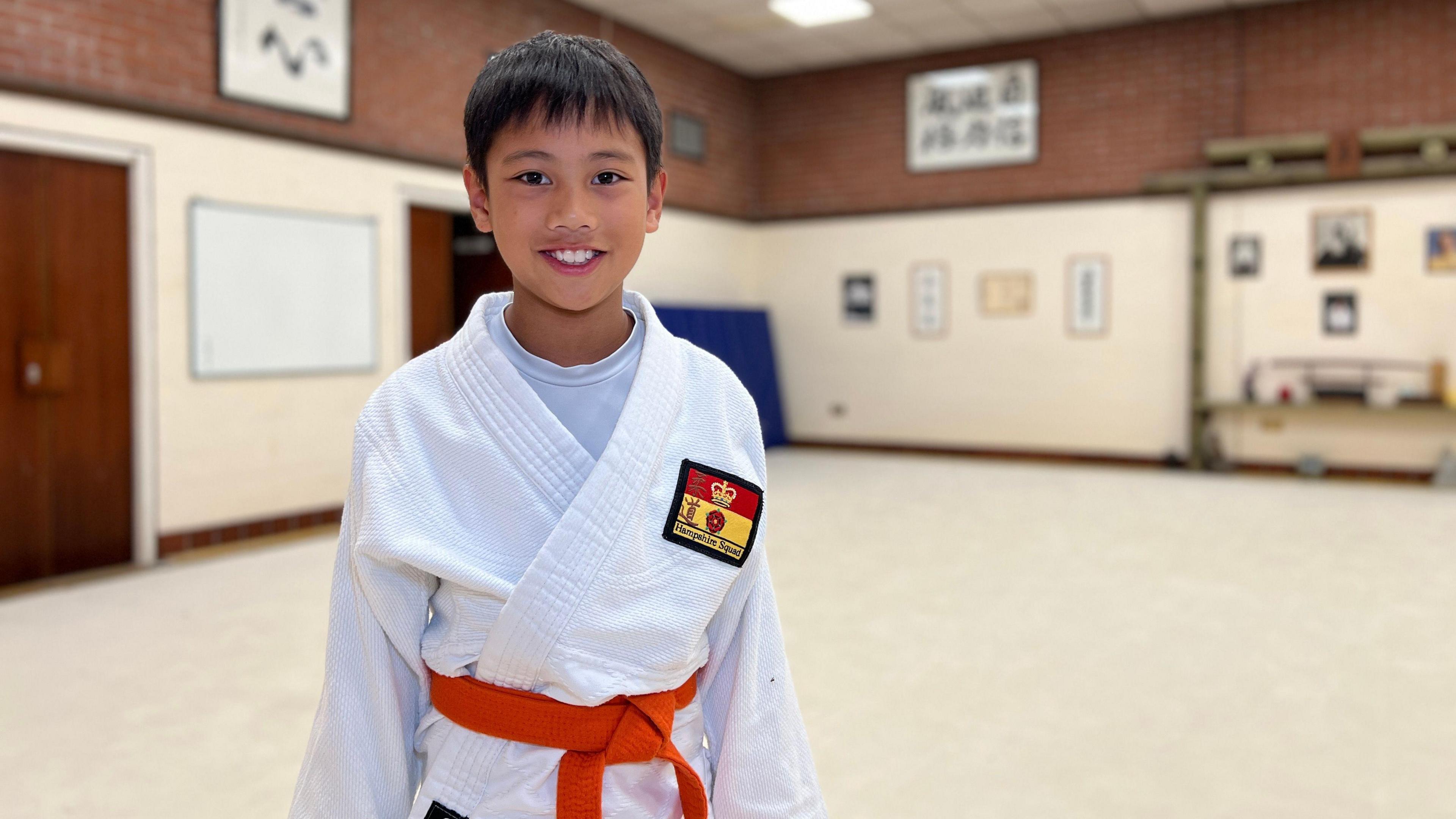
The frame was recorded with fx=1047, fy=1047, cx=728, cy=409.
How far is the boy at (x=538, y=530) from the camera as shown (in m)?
0.93

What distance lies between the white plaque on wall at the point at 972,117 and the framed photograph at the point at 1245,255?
1763 mm

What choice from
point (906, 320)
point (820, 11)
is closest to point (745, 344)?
point (906, 320)

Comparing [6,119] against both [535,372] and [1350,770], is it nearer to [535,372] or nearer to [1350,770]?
[535,372]

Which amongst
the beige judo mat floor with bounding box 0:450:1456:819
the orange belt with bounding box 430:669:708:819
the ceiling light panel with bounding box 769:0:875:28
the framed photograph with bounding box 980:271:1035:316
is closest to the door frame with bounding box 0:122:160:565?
the beige judo mat floor with bounding box 0:450:1456:819

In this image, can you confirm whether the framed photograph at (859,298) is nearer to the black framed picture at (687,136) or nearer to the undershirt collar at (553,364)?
the black framed picture at (687,136)

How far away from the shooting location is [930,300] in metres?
9.34

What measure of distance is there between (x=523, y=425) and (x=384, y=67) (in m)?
6.10

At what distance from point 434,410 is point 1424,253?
8.44 m

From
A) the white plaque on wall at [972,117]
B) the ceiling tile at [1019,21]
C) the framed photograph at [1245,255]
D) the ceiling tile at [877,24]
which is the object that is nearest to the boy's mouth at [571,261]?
the ceiling tile at [877,24]

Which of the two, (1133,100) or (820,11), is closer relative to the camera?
(820,11)

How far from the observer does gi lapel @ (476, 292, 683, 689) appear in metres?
0.92

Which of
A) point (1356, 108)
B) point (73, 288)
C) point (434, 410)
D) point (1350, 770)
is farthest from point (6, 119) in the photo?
point (1356, 108)

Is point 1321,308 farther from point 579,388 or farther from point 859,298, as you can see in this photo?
point 579,388

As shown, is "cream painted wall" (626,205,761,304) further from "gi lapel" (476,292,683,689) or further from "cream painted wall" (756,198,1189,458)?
"gi lapel" (476,292,683,689)
